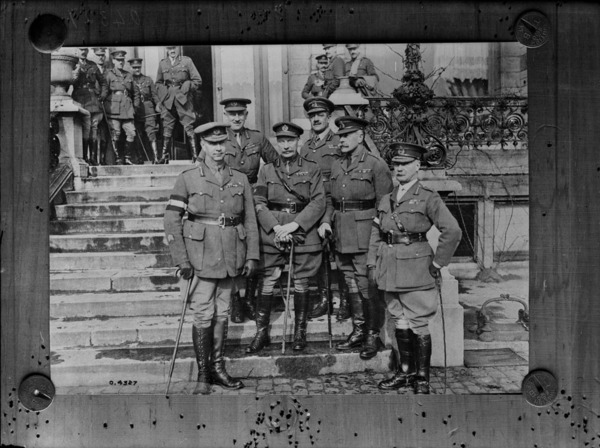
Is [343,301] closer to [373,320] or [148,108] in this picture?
[373,320]

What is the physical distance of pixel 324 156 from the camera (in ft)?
14.0

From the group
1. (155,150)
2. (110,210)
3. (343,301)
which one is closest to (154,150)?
(155,150)

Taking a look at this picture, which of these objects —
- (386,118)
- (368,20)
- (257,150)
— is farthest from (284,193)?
(368,20)

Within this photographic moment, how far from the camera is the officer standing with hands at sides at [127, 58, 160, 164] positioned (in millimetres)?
4117

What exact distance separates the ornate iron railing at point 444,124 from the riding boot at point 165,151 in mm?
1394

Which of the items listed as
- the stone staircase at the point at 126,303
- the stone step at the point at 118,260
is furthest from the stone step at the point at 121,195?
the stone step at the point at 118,260

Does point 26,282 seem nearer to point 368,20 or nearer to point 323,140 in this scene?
point 323,140

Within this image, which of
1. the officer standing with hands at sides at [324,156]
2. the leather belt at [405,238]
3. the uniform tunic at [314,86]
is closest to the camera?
the uniform tunic at [314,86]

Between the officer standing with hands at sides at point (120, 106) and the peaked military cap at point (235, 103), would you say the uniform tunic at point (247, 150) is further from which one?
the officer standing with hands at sides at point (120, 106)

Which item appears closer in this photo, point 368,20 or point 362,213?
point 368,20

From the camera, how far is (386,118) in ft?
13.7

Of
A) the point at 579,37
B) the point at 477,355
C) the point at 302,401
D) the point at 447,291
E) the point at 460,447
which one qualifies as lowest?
the point at 460,447

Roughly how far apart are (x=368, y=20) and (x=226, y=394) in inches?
107

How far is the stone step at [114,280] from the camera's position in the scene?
404cm
